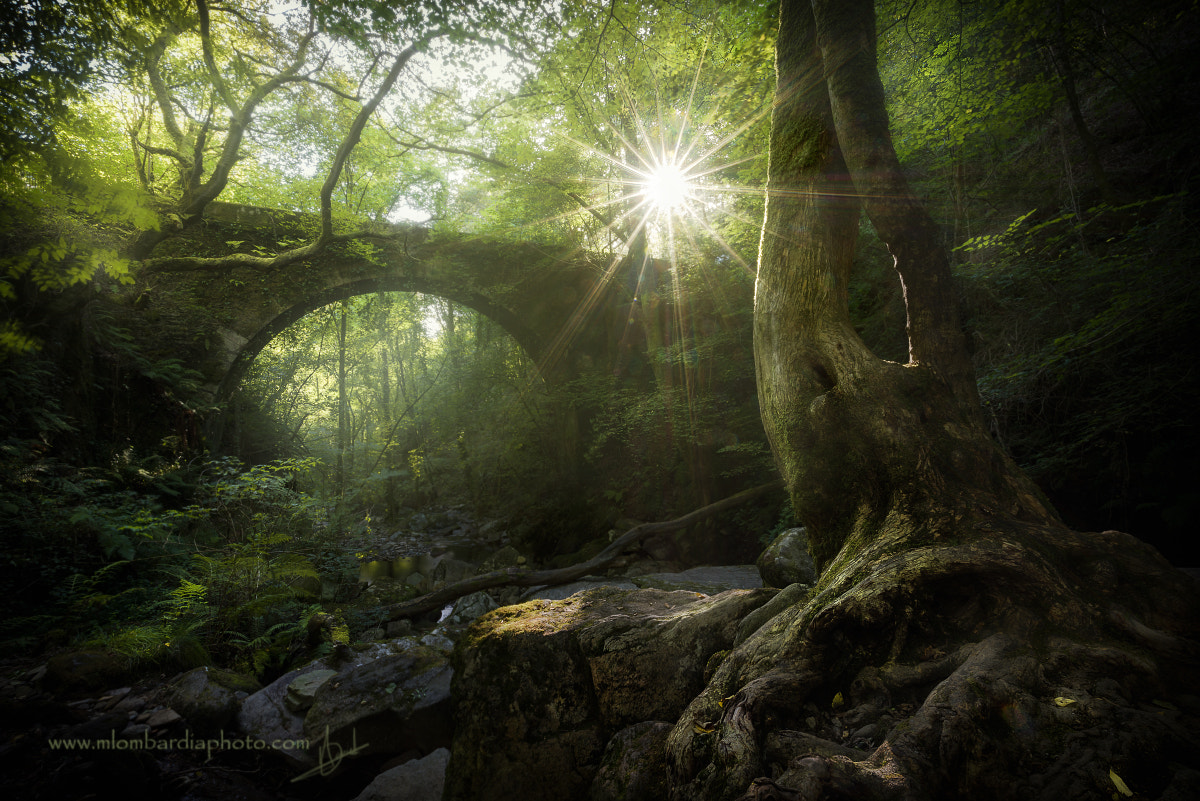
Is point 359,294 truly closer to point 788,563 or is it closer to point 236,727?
point 236,727

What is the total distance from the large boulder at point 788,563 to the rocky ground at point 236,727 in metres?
0.06

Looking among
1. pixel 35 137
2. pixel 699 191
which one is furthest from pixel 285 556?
pixel 699 191

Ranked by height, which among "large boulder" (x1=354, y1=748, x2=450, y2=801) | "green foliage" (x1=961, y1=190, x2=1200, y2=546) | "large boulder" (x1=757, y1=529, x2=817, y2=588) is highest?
"green foliage" (x1=961, y1=190, x2=1200, y2=546)

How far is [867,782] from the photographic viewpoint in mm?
1181

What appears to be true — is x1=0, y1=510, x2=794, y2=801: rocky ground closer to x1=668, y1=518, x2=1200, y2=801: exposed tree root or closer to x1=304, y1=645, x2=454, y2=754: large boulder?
x1=304, y1=645, x2=454, y2=754: large boulder

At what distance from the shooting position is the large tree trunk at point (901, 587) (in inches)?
47.3

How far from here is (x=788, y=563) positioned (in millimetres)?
3939

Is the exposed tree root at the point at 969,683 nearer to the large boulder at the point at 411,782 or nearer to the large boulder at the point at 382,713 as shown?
the large boulder at the point at 411,782

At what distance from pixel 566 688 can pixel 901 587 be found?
164 cm

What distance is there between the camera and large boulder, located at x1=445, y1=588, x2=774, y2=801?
2.15 meters

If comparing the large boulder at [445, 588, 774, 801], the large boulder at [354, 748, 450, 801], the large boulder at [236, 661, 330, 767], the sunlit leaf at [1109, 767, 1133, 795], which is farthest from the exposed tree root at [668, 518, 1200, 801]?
the large boulder at [236, 661, 330, 767]

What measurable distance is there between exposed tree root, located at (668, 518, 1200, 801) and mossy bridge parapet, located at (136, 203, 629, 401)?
Result: 7.61 metres

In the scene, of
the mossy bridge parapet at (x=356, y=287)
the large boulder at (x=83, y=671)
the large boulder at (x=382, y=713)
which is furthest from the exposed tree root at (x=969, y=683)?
the mossy bridge parapet at (x=356, y=287)

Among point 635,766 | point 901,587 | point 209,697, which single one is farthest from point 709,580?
point 209,697
